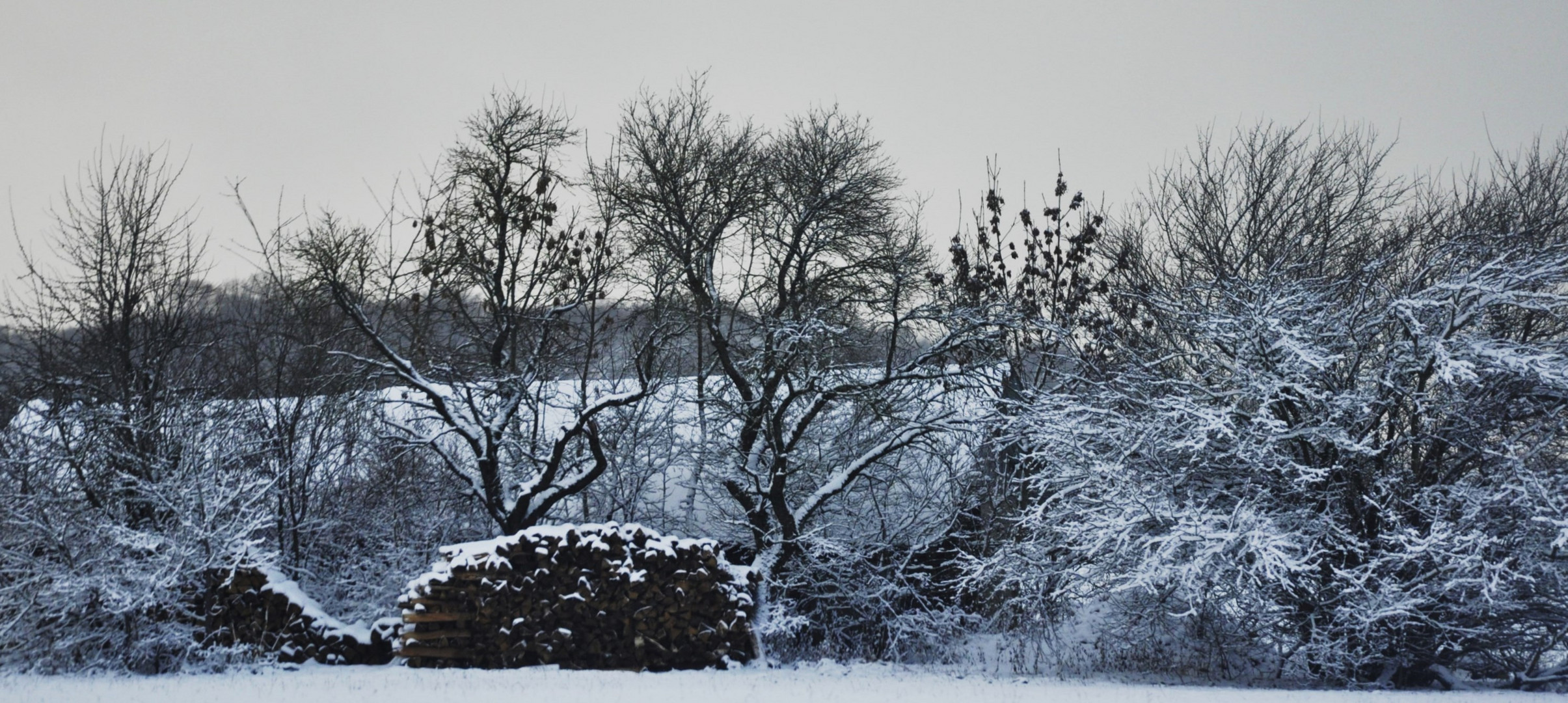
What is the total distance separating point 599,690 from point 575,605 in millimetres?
2120

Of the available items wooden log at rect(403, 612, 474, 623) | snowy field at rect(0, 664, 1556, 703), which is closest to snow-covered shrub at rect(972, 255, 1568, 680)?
snowy field at rect(0, 664, 1556, 703)

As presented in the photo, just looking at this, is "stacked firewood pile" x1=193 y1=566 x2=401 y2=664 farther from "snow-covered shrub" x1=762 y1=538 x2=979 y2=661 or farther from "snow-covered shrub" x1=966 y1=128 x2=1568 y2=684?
"snow-covered shrub" x1=966 y1=128 x2=1568 y2=684

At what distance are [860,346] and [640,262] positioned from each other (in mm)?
3675

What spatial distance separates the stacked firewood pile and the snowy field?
0.84 m

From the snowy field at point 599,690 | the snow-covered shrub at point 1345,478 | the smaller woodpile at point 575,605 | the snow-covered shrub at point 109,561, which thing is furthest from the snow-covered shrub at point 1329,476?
the snow-covered shrub at point 109,561

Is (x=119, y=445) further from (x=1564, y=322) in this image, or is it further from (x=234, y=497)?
(x=1564, y=322)

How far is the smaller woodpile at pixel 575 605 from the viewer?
11.2m

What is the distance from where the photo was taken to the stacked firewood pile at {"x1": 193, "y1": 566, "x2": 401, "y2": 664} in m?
11.8

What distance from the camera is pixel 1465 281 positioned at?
31.7ft

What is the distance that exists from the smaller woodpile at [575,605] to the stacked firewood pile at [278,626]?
0.68m

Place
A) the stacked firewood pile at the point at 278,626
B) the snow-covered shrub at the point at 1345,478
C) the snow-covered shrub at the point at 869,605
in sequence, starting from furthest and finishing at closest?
the snow-covered shrub at the point at 869,605, the stacked firewood pile at the point at 278,626, the snow-covered shrub at the point at 1345,478

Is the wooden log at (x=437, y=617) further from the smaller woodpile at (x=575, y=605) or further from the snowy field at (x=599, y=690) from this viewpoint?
the snowy field at (x=599, y=690)

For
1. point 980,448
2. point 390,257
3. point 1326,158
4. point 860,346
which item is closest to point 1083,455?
point 980,448

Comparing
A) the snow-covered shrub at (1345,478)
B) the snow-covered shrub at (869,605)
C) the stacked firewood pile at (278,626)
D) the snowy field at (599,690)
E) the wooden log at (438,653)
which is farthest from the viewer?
the snow-covered shrub at (869,605)
